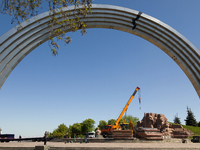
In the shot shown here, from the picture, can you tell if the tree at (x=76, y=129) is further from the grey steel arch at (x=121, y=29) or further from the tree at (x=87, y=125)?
the grey steel arch at (x=121, y=29)

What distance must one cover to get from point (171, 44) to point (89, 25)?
24.1ft

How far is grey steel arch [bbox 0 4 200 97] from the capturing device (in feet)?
38.5

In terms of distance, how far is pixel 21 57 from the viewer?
12062mm

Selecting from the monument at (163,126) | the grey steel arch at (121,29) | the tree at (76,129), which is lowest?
the tree at (76,129)

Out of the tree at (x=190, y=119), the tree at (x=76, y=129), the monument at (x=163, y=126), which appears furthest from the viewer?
the tree at (x=76, y=129)

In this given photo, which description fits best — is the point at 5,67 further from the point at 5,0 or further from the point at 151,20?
the point at 151,20

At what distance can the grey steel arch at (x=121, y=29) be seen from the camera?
11742 mm

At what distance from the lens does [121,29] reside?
14266mm

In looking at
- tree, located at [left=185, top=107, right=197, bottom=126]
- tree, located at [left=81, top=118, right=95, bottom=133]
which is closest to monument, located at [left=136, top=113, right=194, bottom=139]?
tree, located at [left=185, top=107, right=197, bottom=126]

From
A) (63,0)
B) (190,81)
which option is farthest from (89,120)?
(63,0)

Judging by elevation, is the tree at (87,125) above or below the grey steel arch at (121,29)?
below

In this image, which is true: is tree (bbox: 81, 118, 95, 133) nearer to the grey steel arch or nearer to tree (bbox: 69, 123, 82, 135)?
tree (bbox: 69, 123, 82, 135)

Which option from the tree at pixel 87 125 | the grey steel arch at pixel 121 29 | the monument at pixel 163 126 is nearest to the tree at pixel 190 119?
the monument at pixel 163 126

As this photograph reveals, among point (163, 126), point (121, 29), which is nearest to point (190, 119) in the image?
point (163, 126)
